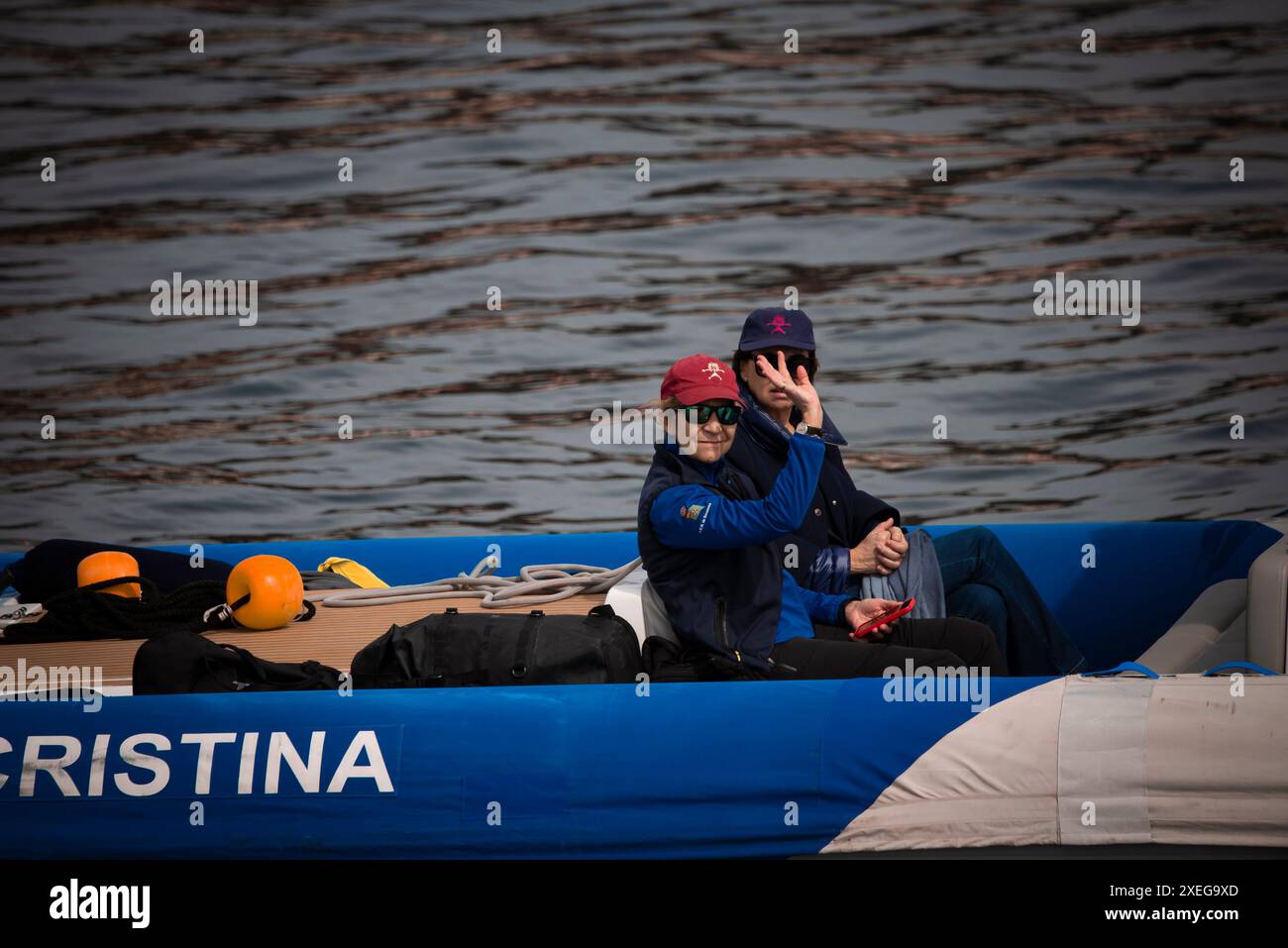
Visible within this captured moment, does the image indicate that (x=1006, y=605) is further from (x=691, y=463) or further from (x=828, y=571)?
(x=691, y=463)

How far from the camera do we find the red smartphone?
8.37ft

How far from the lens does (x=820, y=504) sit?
286 cm

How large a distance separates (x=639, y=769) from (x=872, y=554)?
2.84 ft

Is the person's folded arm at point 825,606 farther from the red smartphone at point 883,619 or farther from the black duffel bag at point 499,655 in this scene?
the black duffel bag at point 499,655

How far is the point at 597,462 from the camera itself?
Result: 225 inches

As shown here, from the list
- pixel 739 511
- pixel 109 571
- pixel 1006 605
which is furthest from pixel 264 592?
pixel 1006 605

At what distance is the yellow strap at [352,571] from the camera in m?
3.42

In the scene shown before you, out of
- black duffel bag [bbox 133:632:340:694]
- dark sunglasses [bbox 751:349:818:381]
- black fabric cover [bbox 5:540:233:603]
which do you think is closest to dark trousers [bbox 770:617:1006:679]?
dark sunglasses [bbox 751:349:818:381]

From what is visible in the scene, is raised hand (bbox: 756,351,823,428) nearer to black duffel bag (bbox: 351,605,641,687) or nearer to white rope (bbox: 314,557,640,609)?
black duffel bag (bbox: 351,605,641,687)

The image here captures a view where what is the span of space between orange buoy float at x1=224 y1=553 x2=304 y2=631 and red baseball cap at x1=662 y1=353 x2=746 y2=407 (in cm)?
102

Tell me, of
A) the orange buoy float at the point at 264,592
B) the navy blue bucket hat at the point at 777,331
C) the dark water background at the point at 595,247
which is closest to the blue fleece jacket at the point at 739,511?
the navy blue bucket hat at the point at 777,331

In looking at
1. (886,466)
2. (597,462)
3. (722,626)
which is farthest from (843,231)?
(722,626)
